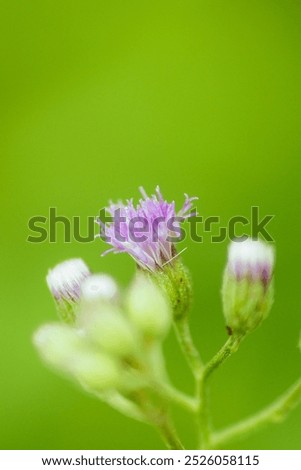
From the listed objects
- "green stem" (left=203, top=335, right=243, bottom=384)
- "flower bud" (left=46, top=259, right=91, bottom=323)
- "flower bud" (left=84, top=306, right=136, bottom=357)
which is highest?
"flower bud" (left=46, top=259, right=91, bottom=323)

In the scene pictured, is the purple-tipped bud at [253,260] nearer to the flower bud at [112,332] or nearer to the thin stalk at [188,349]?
the thin stalk at [188,349]

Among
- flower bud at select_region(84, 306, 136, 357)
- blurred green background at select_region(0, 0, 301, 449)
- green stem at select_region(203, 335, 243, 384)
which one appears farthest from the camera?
blurred green background at select_region(0, 0, 301, 449)

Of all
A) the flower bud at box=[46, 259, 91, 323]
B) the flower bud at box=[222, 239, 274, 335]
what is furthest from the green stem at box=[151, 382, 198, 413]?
the flower bud at box=[46, 259, 91, 323]

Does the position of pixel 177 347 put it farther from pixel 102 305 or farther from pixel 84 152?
pixel 102 305

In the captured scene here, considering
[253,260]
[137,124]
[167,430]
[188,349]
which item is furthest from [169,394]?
[137,124]

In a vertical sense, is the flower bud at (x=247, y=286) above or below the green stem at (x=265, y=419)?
above

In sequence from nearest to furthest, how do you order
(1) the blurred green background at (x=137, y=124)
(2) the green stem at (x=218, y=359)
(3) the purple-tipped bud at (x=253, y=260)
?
(2) the green stem at (x=218, y=359)
(3) the purple-tipped bud at (x=253, y=260)
(1) the blurred green background at (x=137, y=124)

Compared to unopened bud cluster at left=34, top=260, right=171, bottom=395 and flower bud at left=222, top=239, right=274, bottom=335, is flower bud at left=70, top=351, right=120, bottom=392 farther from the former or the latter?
flower bud at left=222, top=239, right=274, bottom=335

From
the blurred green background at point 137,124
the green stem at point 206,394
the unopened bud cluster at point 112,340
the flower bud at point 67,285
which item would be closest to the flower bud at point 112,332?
the unopened bud cluster at point 112,340
